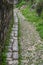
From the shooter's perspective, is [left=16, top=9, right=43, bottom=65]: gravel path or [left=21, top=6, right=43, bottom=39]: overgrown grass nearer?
[left=16, top=9, right=43, bottom=65]: gravel path

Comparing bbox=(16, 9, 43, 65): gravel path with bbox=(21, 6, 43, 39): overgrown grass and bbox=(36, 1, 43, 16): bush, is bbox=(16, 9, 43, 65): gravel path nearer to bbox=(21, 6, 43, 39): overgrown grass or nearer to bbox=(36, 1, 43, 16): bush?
bbox=(21, 6, 43, 39): overgrown grass

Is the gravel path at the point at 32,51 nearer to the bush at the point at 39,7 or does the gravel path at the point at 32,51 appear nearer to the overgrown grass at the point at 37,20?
the overgrown grass at the point at 37,20

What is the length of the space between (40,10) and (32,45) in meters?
10.5

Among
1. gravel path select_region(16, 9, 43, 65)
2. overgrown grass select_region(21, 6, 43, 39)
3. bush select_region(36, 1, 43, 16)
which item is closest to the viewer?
gravel path select_region(16, 9, 43, 65)

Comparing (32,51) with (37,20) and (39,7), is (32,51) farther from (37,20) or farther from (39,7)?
(39,7)

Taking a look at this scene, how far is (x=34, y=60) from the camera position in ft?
25.4

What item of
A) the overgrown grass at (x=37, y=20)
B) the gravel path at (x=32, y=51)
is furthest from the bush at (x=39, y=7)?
the gravel path at (x=32, y=51)

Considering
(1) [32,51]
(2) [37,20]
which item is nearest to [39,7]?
(2) [37,20]

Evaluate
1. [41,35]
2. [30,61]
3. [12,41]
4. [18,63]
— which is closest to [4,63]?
[18,63]

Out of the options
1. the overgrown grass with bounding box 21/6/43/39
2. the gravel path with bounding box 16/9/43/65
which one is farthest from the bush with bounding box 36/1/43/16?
the gravel path with bounding box 16/9/43/65

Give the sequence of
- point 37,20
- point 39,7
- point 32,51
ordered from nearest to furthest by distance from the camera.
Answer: point 32,51
point 37,20
point 39,7

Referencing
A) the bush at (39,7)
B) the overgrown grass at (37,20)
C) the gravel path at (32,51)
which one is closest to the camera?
the gravel path at (32,51)

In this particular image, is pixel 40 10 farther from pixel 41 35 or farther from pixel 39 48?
pixel 39 48

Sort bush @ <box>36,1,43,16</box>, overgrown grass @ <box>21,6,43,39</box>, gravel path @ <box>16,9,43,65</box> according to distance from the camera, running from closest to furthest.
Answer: gravel path @ <box>16,9,43,65</box>, overgrown grass @ <box>21,6,43,39</box>, bush @ <box>36,1,43,16</box>
